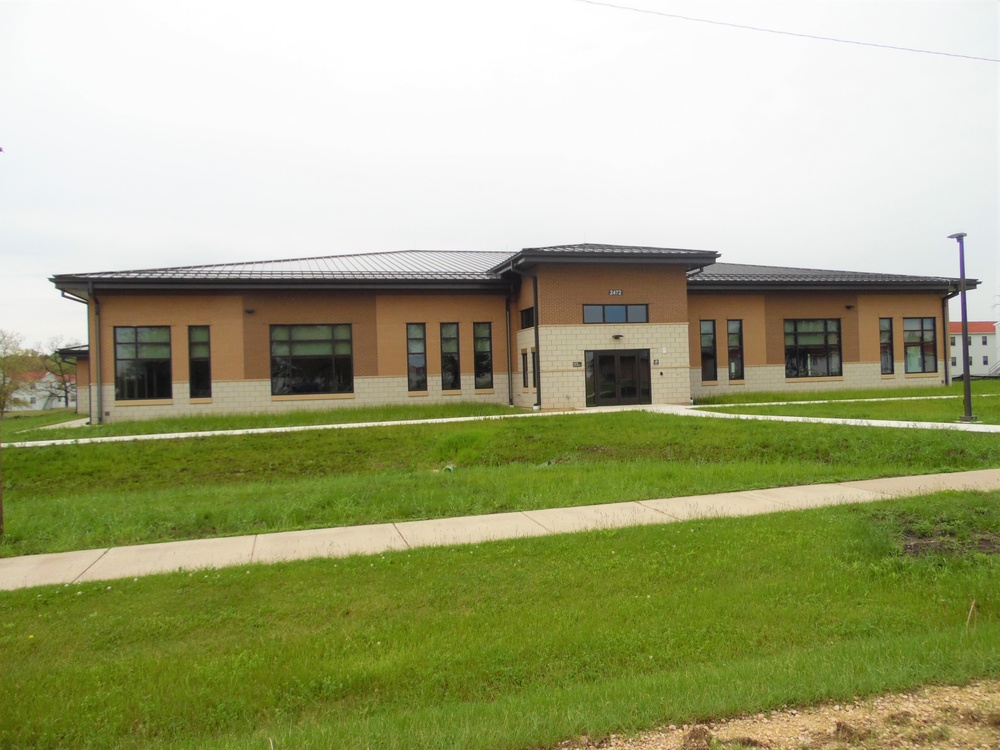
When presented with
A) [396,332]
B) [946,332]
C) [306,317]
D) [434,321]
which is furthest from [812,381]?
[306,317]

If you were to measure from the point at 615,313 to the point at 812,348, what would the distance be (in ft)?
40.9

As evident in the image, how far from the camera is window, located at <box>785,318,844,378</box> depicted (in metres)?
34.1

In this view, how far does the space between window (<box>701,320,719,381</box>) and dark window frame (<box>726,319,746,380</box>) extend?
30.6 inches

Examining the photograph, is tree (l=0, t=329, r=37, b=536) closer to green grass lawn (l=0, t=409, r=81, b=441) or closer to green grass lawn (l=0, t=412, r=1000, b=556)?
green grass lawn (l=0, t=409, r=81, b=441)

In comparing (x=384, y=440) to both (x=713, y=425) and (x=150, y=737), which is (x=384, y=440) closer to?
(x=713, y=425)

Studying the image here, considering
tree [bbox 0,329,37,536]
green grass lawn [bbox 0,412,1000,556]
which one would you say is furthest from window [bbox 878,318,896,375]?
tree [bbox 0,329,37,536]

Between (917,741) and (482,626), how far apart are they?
2.93 m

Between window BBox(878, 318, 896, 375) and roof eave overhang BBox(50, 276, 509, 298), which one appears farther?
window BBox(878, 318, 896, 375)

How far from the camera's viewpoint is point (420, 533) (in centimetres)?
880

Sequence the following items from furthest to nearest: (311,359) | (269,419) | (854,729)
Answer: (311,359), (269,419), (854,729)

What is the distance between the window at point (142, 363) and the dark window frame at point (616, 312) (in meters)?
15.8

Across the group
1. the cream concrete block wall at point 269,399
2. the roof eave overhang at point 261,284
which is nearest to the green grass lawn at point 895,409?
the cream concrete block wall at point 269,399

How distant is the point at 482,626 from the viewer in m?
5.59

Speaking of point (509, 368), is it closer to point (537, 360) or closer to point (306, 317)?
point (537, 360)
